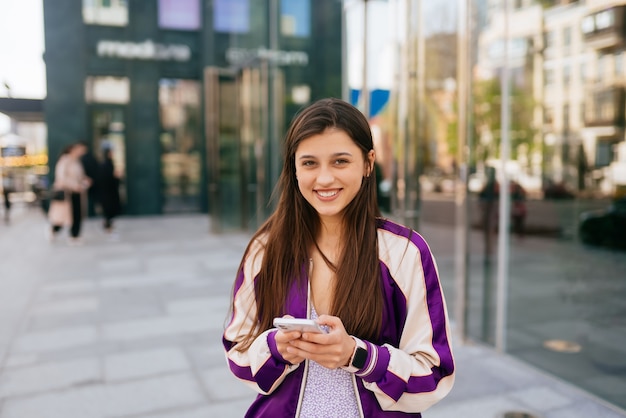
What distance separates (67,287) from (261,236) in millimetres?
6078

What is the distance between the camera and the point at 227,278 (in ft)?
24.3

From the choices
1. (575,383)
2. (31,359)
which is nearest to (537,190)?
(575,383)

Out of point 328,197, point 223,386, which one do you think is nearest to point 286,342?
point 328,197

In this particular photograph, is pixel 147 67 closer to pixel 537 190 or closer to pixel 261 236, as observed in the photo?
pixel 537 190

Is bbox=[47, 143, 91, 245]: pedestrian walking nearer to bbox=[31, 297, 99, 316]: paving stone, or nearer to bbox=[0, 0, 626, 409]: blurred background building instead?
bbox=[0, 0, 626, 409]: blurred background building

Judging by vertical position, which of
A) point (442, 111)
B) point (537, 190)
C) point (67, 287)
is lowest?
point (67, 287)

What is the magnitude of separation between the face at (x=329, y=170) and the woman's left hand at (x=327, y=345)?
1.10ft

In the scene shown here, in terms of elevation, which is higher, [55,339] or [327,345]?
[327,345]

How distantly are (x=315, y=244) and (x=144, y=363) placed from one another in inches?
124

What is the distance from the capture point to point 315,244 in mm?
1666

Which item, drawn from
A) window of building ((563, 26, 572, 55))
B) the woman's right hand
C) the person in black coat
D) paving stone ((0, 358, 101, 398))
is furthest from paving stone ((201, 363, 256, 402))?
the person in black coat

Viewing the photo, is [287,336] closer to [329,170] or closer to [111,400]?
[329,170]

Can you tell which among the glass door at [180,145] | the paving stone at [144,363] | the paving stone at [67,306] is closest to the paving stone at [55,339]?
the paving stone at [144,363]

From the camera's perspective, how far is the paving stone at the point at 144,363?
4113 mm
